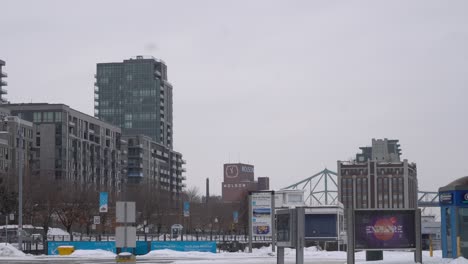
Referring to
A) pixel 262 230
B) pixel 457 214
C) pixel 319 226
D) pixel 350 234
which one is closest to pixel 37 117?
pixel 262 230

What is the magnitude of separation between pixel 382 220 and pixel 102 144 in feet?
535

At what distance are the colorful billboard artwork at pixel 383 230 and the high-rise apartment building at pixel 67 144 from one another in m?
131

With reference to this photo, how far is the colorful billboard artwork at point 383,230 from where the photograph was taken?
33.6m

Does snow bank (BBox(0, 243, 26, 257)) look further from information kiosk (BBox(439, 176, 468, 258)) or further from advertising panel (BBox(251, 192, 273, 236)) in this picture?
information kiosk (BBox(439, 176, 468, 258))

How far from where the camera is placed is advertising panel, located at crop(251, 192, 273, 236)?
6581cm

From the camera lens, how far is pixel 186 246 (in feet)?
219

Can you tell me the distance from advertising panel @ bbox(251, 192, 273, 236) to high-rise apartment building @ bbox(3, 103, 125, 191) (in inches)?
3913

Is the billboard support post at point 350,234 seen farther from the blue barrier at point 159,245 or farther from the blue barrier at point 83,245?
the blue barrier at point 83,245

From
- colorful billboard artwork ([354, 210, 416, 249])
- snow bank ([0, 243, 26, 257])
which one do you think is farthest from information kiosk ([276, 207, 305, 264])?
snow bank ([0, 243, 26, 257])

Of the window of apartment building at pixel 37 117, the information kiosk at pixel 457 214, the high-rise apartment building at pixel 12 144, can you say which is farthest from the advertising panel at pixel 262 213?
the window of apartment building at pixel 37 117

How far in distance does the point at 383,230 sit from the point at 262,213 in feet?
108

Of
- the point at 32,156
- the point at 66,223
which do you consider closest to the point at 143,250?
the point at 66,223

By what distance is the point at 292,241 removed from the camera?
105 feet

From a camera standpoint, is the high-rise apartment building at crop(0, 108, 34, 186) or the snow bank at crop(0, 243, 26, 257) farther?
the high-rise apartment building at crop(0, 108, 34, 186)
